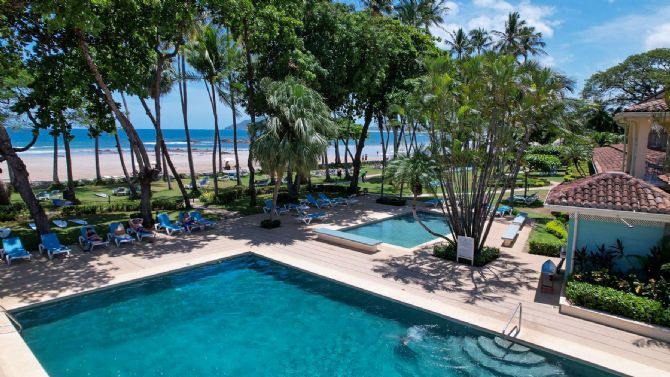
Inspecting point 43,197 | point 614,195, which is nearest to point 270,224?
point 614,195

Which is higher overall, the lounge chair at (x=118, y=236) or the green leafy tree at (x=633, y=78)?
the green leafy tree at (x=633, y=78)

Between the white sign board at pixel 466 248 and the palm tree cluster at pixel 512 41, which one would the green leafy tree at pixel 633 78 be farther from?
the white sign board at pixel 466 248

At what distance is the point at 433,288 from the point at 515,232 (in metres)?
6.83

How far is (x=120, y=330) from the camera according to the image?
9930 millimetres

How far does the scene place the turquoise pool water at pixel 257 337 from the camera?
8.40 metres

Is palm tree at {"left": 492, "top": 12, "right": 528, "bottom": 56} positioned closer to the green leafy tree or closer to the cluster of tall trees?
the green leafy tree

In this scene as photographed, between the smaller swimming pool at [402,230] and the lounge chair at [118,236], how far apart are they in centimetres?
938

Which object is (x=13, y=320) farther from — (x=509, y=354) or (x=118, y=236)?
(x=509, y=354)

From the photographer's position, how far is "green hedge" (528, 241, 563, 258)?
14.6 metres

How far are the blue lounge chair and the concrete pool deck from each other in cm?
32

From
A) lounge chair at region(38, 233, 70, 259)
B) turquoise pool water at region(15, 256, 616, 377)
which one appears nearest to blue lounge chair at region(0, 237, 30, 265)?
lounge chair at region(38, 233, 70, 259)

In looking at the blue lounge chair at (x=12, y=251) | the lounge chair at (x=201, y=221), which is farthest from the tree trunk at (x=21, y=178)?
the lounge chair at (x=201, y=221)

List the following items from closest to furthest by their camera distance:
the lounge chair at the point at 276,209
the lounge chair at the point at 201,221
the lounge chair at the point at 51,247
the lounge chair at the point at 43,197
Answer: the lounge chair at the point at 51,247 → the lounge chair at the point at 201,221 → the lounge chair at the point at 276,209 → the lounge chair at the point at 43,197

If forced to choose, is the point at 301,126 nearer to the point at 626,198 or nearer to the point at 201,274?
the point at 201,274
